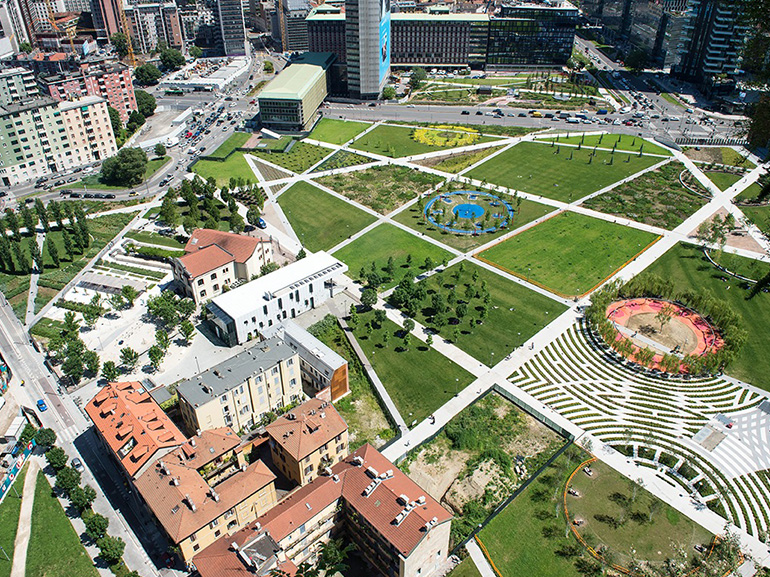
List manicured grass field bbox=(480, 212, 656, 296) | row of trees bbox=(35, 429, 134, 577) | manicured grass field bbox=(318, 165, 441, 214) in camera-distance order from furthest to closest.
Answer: manicured grass field bbox=(318, 165, 441, 214), manicured grass field bbox=(480, 212, 656, 296), row of trees bbox=(35, 429, 134, 577)

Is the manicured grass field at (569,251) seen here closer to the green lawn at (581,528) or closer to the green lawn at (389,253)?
the green lawn at (389,253)

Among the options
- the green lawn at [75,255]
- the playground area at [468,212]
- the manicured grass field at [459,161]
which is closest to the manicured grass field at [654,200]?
the playground area at [468,212]

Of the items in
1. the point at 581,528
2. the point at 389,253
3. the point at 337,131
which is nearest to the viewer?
the point at 581,528

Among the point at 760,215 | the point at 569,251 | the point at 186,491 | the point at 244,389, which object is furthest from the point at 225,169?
the point at 760,215

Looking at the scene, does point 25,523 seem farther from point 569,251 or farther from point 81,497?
point 569,251

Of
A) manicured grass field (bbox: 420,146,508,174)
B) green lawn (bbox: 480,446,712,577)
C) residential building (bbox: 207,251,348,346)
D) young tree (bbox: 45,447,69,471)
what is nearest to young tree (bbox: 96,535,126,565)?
young tree (bbox: 45,447,69,471)

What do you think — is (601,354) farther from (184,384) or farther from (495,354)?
(184,384)

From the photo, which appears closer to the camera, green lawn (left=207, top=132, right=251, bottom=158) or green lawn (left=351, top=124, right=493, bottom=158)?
green lawn (left=207, top=132, right=251, bottom=158)

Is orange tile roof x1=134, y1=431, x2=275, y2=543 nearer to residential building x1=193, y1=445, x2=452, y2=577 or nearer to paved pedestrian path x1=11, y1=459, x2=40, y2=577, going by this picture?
residential building x1=193, y1=445, x2=452, y2=577
